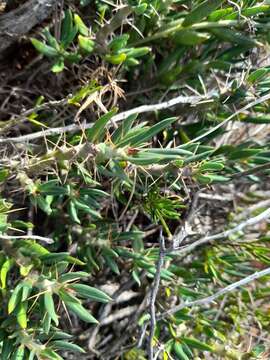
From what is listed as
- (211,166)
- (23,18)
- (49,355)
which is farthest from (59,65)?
(49,355)

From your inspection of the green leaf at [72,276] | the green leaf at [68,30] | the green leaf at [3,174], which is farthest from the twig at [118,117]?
the green leaf at [72,276]

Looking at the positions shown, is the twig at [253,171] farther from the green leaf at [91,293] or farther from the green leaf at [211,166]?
the green leaf at [91,293]

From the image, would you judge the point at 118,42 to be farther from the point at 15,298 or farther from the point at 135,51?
the point at 15,298

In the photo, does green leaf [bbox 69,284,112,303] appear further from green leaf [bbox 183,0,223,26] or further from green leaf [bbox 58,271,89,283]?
green leaf [bbox 183,0,223,26]

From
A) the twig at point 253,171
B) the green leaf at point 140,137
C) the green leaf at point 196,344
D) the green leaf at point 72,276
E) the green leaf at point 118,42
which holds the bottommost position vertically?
the green leaf at point 196,344

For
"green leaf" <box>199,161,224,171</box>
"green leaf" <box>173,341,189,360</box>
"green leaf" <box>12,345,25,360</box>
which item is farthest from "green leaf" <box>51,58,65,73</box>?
"green leaf" <box>173,341,189,360</box>
